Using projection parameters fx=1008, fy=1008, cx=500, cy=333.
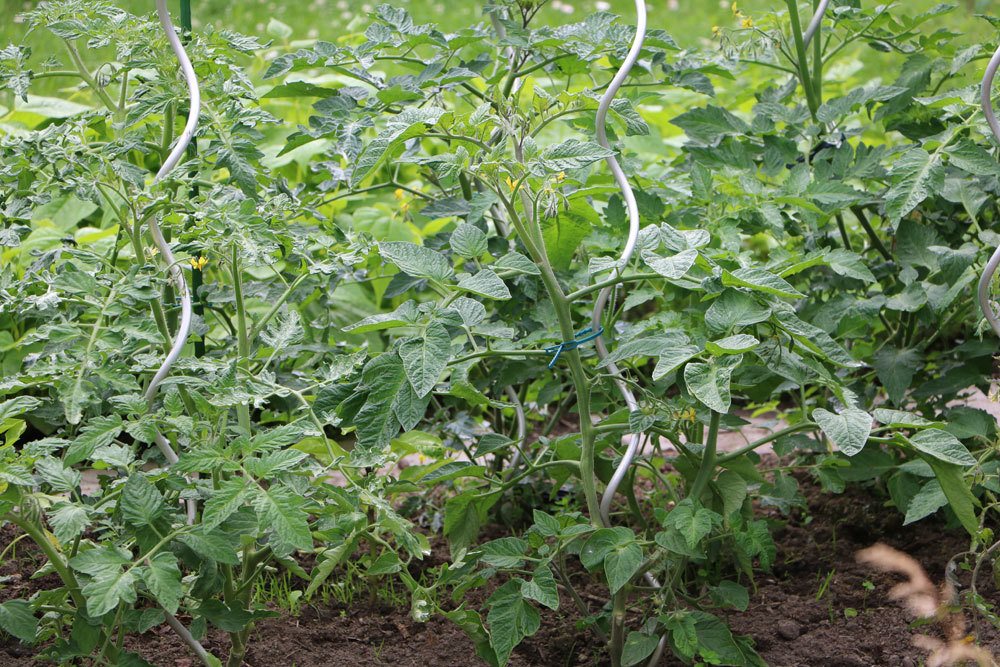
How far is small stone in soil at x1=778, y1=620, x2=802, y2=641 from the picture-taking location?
74.8 inches

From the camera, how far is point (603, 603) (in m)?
2.06

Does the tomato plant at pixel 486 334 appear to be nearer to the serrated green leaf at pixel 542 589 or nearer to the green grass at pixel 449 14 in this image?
the serrated green leaf at pixel 542 589

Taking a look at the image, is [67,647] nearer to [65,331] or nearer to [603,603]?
[65,331]

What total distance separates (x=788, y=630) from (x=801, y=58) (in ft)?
3.93

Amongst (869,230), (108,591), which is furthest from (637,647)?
(869,230)

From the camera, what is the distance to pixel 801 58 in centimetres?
219

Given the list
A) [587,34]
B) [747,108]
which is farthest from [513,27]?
[747,108]

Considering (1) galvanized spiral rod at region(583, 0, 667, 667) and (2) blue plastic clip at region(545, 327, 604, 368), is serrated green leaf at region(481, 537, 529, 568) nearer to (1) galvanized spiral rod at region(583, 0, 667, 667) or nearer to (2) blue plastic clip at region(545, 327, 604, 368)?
(1) galvanized spiral rod at region(583, 0, 667, 667)

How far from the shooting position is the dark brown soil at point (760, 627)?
1843mm

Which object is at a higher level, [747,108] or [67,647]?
[67,647]

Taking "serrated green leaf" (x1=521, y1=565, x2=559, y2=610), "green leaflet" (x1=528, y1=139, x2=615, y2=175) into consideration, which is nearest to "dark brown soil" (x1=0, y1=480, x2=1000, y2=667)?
"serrated green leaf" (x1=521, y1=565, x2=559, y2=610)

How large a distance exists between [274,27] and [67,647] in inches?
87.2

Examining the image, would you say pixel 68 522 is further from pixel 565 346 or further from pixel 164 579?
pixel 565 346

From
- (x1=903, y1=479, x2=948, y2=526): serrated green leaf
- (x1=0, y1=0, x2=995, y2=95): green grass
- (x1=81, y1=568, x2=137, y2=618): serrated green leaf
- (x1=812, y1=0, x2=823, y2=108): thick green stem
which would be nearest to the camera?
(x1=81, y1=568, x2=137, y2=618): serrated green leaf
